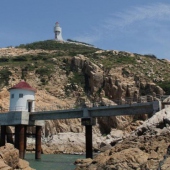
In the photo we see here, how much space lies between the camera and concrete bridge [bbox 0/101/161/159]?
128 ft

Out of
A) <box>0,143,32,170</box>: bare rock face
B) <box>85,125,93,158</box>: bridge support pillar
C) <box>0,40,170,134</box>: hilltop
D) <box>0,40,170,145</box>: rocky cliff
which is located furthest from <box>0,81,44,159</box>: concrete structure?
<box>0,40,170,134</box>: hilltop

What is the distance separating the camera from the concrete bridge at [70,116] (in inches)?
1531

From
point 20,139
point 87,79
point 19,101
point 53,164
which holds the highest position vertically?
point 87,79


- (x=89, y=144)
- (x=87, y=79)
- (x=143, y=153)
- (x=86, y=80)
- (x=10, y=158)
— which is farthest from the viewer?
(x=86, y=80)

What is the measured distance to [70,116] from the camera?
43.9 metres

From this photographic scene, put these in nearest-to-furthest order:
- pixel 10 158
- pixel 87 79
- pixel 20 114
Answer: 1. pixel 10 158
2. pixel 20 114
3. pixel 87 79

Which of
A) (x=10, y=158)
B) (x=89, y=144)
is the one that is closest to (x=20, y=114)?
(x=89, y=144)

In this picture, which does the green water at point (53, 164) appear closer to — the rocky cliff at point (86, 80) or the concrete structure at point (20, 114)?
the concrete structure at point (20, 114)

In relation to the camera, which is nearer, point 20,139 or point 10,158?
point 10,158

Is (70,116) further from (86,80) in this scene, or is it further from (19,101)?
(86,80)

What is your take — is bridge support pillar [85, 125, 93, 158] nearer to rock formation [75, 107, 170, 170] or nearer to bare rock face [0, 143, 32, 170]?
bare rock face [0, 143, 32, 170]

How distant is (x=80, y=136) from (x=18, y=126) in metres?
21.1

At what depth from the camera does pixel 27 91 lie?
153 ft

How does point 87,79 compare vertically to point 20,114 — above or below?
above
